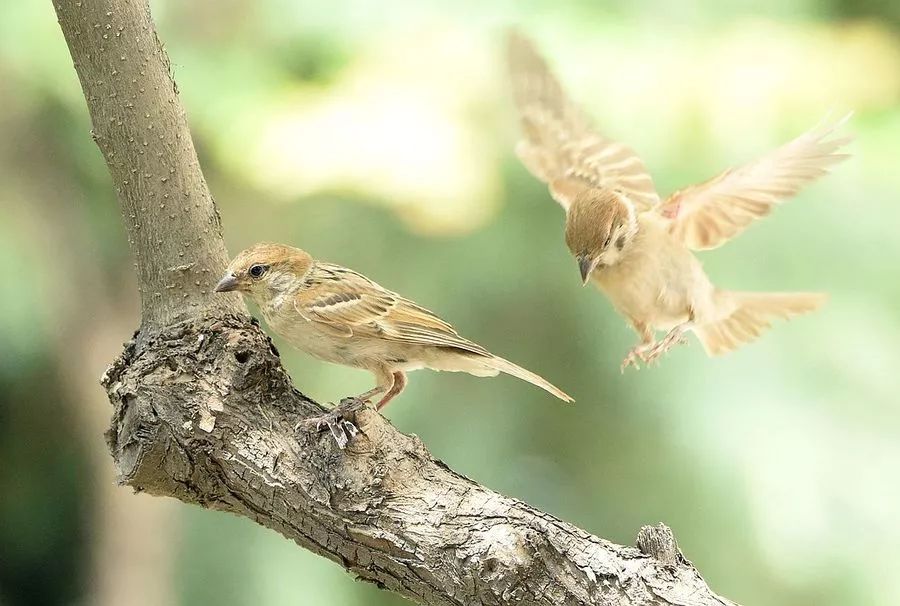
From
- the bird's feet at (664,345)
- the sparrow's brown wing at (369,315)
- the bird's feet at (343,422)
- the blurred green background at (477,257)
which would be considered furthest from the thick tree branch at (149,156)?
the blurred green background at (477,257)

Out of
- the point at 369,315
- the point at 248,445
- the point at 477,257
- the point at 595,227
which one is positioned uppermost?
the point at 595,227

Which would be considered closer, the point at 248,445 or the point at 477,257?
the point at 248,445

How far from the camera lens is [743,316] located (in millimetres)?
1854

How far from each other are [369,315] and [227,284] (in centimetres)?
22

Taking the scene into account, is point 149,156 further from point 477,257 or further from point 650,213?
point 477,257

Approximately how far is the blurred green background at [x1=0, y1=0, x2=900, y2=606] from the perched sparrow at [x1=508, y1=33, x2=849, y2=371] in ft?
2.82

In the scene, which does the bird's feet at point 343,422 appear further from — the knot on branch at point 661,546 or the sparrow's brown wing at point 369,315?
the knot on branch at point 661,546

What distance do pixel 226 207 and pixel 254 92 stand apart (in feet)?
1.08

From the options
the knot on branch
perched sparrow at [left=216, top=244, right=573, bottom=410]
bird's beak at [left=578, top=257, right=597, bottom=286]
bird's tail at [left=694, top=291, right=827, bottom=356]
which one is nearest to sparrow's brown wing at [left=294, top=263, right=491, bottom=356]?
perched sparrow at [left=216, top=244, right=573, bottom=410]

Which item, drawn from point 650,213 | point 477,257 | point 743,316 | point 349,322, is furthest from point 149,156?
point 477,257

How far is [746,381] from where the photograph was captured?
269 centimetres

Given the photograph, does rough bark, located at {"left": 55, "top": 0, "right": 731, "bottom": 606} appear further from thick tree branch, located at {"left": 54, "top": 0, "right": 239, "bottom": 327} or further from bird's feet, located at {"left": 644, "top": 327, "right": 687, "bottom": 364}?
bird's feet, located at {"left": 644, "top": 327, "right": 687, "bottom": 364}

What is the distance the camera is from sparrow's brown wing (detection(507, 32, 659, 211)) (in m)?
1.77

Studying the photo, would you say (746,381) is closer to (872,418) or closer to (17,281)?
(872,418)
